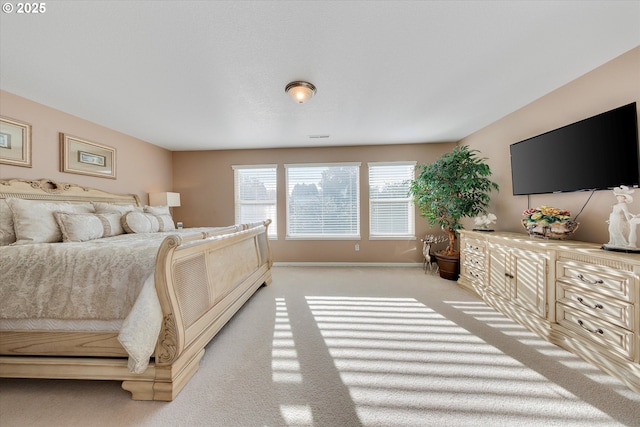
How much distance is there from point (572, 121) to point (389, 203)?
2.67 metres

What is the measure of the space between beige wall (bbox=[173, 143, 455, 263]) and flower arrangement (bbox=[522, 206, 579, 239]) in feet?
7.07

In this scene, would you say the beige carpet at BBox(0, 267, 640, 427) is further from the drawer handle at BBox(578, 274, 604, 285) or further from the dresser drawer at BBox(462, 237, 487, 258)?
the dresser drawer at BBox(462, 237, 487, 258)

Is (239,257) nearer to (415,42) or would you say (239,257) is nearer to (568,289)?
(415,42)

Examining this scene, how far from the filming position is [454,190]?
3383 mm

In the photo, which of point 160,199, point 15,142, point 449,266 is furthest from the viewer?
point 160,199

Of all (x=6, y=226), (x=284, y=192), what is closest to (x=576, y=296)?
(x=284, y=192)

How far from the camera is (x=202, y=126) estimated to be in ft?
11.2

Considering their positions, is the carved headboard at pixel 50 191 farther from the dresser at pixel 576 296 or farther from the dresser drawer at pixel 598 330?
the dresser drawer at pixel 598 330

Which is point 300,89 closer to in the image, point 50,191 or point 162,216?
point 162,216

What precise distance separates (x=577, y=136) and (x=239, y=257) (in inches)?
142

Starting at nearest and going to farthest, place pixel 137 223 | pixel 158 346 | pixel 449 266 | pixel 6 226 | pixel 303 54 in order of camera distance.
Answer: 1. pixel 158 346
2. pixel 303 54
3. pixel 6 226
4. pixel 137 223
5. pixel 449 266

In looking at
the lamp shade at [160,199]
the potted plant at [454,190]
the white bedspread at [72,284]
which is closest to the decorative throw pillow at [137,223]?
the lamp shade at [160,199]

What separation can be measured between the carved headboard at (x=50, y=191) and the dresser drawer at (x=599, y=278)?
5198mm

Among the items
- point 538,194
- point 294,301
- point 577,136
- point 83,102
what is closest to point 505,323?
point 538,194
